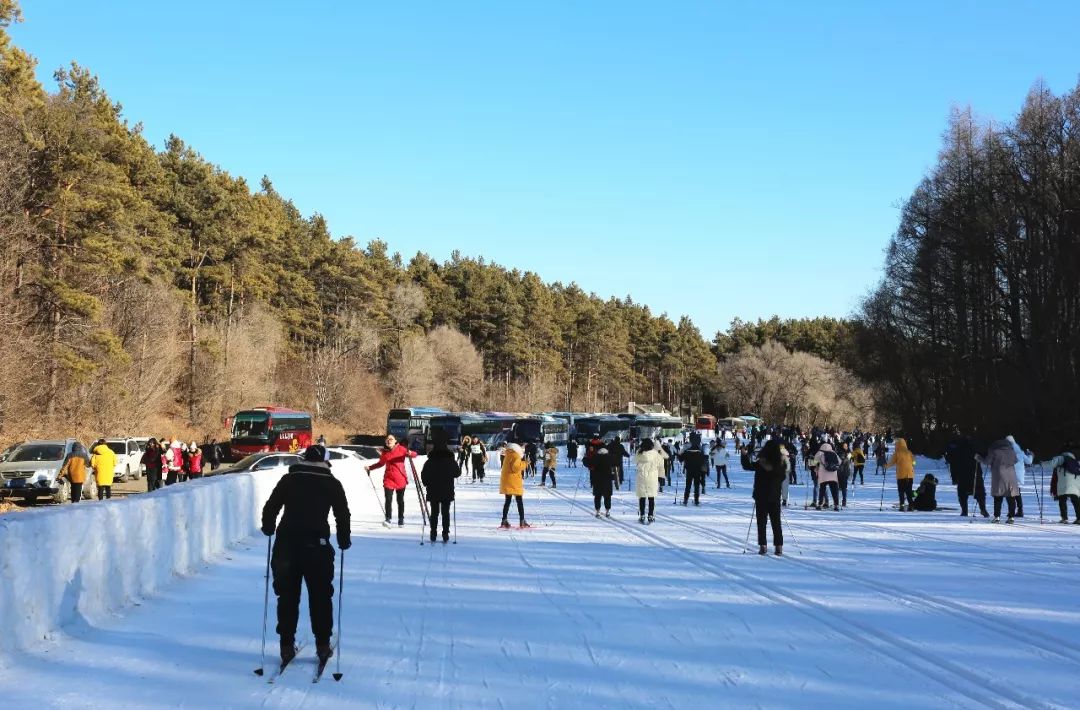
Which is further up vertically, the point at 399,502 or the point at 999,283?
the point at 999,283

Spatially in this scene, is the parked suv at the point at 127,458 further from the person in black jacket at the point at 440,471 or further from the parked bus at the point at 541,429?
the parked bus at the point at 541,429

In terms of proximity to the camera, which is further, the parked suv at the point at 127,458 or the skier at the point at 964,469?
the parked suv at the point at 127,458

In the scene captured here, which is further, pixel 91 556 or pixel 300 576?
pixel 91 556

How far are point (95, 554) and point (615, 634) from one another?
4.54 meters

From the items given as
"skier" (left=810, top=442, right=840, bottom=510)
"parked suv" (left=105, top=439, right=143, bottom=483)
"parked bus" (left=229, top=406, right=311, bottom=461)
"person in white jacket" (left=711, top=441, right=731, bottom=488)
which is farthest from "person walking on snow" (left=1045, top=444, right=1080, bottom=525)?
"parked bus" (left=229, top=406, right=311, bottom=461)

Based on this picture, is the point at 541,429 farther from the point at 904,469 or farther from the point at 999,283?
the point at 904,469

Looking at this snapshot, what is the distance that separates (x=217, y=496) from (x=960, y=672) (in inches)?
393

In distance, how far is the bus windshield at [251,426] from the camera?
47.0 meters

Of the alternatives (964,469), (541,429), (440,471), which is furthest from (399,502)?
(541,429)

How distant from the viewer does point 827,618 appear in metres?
8.86

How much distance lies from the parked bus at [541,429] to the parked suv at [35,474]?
110 ft

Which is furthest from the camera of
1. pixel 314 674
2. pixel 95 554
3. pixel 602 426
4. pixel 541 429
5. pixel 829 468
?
pixel 602 426

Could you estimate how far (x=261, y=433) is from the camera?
4694cm

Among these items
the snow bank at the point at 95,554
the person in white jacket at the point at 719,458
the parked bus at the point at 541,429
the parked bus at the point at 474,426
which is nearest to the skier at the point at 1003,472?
the snow bank at the point at 95,554
